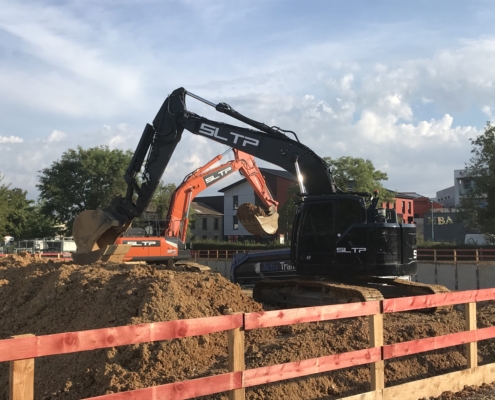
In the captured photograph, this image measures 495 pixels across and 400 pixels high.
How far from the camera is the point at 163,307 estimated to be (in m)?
8.16

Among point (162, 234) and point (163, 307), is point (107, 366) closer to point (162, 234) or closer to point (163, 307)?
point (163, 307)

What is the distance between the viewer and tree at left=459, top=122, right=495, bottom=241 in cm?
3831

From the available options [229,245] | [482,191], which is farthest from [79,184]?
[482,191]

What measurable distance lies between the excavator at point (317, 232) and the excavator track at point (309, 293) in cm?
2

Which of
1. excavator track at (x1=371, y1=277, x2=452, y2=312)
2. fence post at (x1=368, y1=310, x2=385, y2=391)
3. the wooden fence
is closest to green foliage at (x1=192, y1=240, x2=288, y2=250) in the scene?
excavator track at (x1=371, y1=277, x2=452, y2=312)

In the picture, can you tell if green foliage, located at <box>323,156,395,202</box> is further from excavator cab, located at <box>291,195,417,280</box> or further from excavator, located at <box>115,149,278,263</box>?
excavator cab, located at <box>291,195,417,280</box>

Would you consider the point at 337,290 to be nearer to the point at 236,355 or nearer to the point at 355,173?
the point at 236,355


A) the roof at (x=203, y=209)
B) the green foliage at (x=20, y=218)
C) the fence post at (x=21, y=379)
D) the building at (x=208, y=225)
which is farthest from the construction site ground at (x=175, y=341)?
the building at (x=208, y=225)

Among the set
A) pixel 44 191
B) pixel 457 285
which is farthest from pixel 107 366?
pixel 44 191

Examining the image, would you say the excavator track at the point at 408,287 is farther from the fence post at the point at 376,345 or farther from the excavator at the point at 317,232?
the fence post at the point at 376,345

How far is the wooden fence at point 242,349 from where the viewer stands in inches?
159

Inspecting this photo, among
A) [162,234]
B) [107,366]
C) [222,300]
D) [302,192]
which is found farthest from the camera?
[162,234]

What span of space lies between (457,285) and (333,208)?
1518 cm

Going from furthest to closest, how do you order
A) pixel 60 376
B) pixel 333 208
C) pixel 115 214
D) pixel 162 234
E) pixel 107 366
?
pixel 162 234
pixel 115 214
pixel 333 208
pixel 60 376
pixel 107 366
